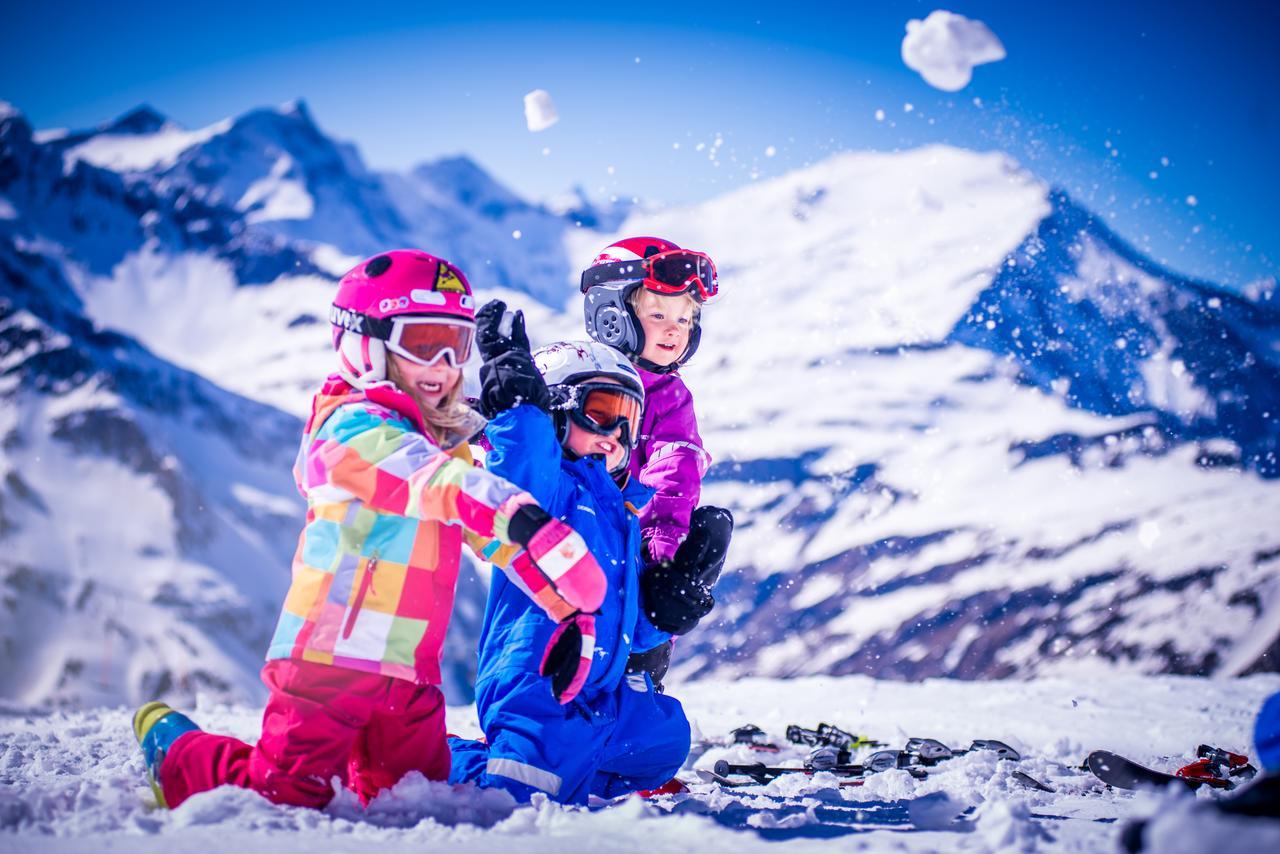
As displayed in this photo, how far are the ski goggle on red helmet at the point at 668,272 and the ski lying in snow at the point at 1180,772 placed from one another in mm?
2610

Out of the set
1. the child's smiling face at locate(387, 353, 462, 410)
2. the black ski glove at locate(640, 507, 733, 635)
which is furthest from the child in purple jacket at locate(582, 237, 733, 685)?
the child's smiling face at locate(387, 353, 462, 410)

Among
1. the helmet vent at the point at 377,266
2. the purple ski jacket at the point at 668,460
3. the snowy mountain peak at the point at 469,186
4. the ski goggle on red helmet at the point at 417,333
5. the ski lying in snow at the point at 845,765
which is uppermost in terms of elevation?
the snowy mountain peak at the point at 469,186

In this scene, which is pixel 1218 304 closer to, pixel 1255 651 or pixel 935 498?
pixel 935 498

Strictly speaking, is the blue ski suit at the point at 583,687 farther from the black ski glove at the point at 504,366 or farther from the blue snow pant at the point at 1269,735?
the blue snow pant at the point at 1269,735

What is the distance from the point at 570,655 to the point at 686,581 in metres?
0.96

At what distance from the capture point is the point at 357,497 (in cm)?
255

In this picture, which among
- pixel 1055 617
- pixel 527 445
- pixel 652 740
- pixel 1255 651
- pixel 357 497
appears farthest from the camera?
pixel 1055 617

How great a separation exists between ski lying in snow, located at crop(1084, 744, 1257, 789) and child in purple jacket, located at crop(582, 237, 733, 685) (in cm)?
178

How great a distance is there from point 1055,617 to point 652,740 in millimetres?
44483

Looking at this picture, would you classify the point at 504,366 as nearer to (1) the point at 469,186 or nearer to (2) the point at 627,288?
(2) the point at 627,288

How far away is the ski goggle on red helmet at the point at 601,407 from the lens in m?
3.33

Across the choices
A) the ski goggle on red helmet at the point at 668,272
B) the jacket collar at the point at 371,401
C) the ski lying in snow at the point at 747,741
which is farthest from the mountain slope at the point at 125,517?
the jacket collar at the point at 371,401

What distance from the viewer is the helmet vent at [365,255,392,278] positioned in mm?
2824

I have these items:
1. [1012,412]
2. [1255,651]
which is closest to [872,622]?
[1012,412]
